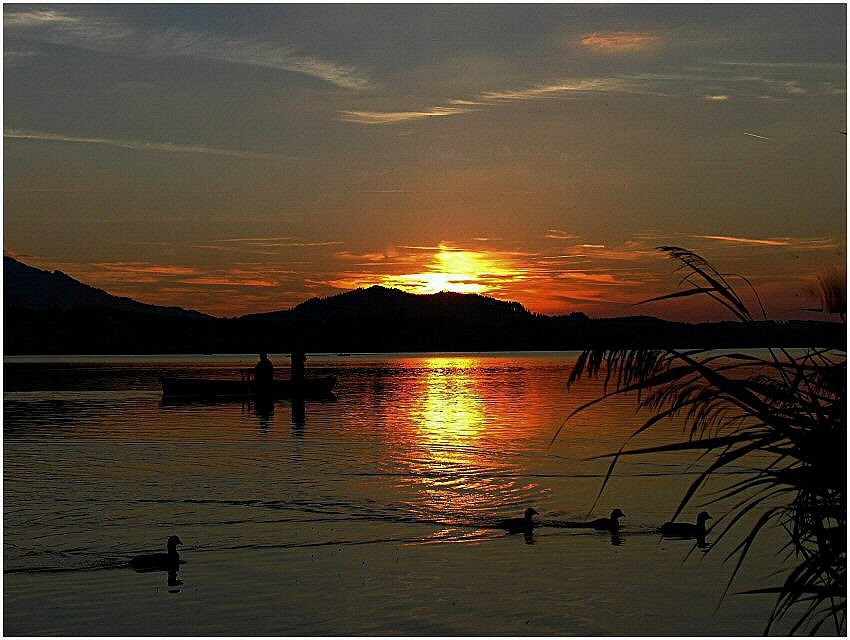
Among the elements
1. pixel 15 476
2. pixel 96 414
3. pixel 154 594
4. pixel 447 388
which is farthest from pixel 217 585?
pixel 447 388

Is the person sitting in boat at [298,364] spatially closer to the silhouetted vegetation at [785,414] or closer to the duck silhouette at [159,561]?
the duck silhouette at [159,561]

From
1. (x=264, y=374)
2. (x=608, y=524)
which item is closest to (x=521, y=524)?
(x=608, y=524)

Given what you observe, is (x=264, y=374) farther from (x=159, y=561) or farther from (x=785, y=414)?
(x=785, y=414)

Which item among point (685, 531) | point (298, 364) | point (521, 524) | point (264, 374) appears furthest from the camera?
point (298, 364)

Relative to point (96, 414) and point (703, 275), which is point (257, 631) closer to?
point (703, 275)

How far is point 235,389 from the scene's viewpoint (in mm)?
59438

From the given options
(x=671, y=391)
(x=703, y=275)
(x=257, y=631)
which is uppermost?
(x=703, y=275)

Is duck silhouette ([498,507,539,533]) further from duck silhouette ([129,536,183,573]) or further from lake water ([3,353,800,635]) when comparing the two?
duck silhouette ([129,536,183,573])

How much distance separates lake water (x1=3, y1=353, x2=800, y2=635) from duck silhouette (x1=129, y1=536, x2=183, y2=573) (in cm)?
21

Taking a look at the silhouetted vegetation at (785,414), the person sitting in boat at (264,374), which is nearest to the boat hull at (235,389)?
the person sitting in boat at (264,374)

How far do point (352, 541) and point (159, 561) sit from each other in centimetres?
363

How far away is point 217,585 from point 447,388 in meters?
64.9

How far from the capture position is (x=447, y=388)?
7950cm

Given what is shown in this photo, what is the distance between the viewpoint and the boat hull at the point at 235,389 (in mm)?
57406
